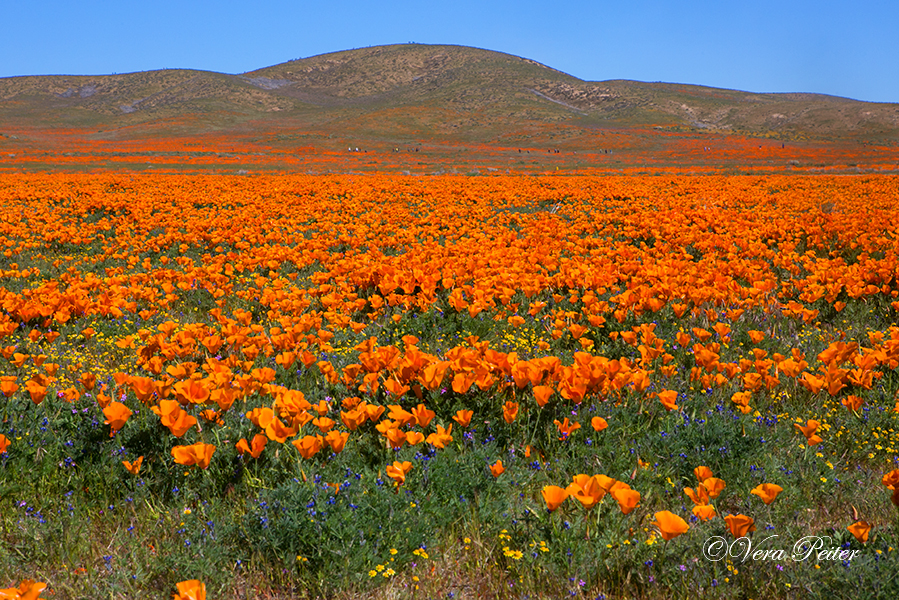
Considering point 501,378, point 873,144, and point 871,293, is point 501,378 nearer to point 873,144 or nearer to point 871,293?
point 871,293

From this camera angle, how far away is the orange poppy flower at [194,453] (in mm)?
2070

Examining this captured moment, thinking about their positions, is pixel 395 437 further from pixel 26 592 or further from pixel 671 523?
pixel 26 592

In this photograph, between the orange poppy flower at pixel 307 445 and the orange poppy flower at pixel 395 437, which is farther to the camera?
the orange poppy flower at pixel 395 437

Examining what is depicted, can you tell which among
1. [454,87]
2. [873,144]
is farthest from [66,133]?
[873,144]

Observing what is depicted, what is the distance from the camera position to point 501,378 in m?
2.99

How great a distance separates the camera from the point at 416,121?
8512 centimetres

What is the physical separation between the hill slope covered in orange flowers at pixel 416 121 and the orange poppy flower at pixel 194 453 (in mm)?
31436

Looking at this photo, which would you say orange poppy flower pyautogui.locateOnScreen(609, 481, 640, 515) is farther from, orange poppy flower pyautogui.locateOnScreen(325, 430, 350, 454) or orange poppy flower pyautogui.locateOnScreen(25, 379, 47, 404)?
orange poppy flower pyautogui.locateOnScreen(25, 379, 47, 404)

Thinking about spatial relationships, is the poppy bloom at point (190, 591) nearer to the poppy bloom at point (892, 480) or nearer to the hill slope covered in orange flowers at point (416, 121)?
the poppy bloom at point (892, 480)

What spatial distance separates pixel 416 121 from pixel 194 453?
8864cm

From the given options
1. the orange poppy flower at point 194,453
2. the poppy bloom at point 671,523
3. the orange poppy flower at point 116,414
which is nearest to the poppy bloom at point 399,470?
the orange poppy flower at point 194,453

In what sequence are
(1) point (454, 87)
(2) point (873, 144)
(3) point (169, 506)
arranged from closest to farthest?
(3) point (169, 506)
(2) point (873, 144)
(1) point (454, 87)

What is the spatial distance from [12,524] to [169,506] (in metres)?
0.57

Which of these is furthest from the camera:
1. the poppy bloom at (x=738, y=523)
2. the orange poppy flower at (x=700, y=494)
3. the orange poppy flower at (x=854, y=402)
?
the orange poppy flower at (x=854, y=402)
